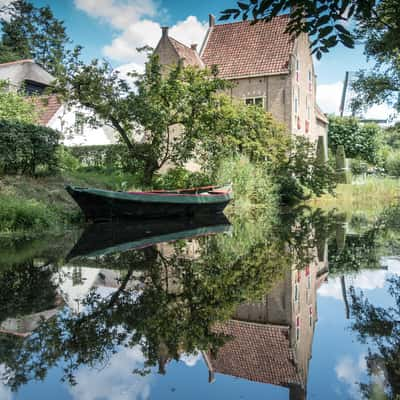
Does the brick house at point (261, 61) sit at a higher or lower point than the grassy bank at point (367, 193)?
higher

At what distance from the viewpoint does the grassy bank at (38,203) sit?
10227 mm

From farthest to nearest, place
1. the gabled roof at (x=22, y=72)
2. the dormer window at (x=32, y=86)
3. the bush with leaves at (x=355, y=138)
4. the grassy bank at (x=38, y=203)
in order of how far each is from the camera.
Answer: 1. the bush with leaves at (x=355, y=138)
2. the gabled roof at (x=22, y=72)
3. the dormer window at (x=32, y=86)
4. the grassy bank at (x=38, y=203)

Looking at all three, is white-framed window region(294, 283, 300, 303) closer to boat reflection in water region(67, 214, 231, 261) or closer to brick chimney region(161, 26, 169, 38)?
boat reflection in water region(67, 214, 231, 261)

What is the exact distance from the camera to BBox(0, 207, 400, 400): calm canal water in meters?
2.73

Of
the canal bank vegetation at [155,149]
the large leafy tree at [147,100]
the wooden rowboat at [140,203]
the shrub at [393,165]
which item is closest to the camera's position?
the wooden rowboat at [140,203]

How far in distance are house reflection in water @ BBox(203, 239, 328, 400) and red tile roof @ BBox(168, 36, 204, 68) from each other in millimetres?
24303

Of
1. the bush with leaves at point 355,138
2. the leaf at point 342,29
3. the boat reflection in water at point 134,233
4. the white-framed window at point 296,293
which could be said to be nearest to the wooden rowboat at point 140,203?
the boat reflection in water at point 134,233

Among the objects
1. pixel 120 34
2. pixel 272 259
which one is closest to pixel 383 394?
pixel 272 259

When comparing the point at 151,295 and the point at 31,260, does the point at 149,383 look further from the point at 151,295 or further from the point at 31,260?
the point at 31,260

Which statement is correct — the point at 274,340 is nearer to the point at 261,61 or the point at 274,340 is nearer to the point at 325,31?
the point at 325,31

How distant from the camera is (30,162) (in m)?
14.4

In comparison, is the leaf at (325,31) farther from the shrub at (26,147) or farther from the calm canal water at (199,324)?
the shrub at (26,147)

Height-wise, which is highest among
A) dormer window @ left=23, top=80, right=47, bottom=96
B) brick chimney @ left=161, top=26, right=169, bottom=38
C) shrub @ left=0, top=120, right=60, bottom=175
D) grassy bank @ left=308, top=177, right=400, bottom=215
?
brick chimney @ left=161, top=26, right=169, bottom=38

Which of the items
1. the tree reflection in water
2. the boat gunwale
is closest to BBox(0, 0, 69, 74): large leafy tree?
the boat gunwale
